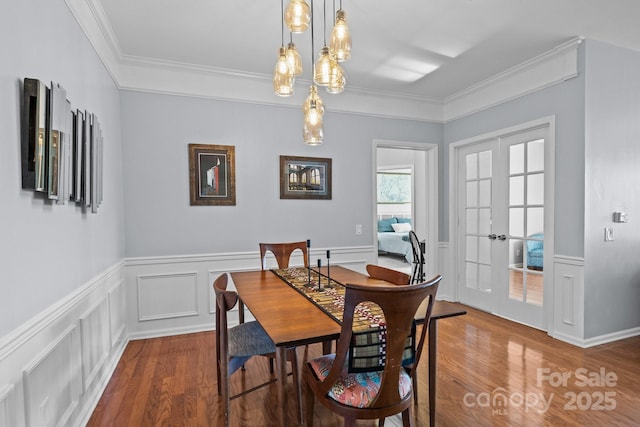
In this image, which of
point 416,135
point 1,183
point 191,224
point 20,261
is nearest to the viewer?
point 1,183

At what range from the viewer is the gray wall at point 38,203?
1261mm

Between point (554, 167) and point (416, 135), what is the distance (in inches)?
65.1

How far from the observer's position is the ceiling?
2.40 meters

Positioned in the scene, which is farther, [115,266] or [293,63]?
[115,266]

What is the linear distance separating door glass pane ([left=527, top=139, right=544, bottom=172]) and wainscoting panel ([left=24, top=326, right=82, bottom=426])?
4.01 meters

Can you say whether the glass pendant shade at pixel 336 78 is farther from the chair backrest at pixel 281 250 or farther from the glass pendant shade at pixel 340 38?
the chair backrest at pixel 281 250

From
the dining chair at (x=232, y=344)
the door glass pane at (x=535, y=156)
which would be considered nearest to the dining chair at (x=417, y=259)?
the door glass pane at (x=535, y=156)

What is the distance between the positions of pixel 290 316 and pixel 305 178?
2.41 m

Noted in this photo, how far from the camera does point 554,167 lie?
318 centimetres

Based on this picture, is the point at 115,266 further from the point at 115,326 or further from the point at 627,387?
the point at 627,387

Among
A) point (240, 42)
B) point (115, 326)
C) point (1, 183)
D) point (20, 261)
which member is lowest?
point (115, 326)

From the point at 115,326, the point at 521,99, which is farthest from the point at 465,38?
the point at 115,326

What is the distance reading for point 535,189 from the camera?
3455 mm

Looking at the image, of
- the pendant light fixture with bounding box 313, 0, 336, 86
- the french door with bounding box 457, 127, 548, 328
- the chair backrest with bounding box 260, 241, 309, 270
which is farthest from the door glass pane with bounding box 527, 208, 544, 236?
the pendant light fixture with bounding box 313, 0, 336, 86
